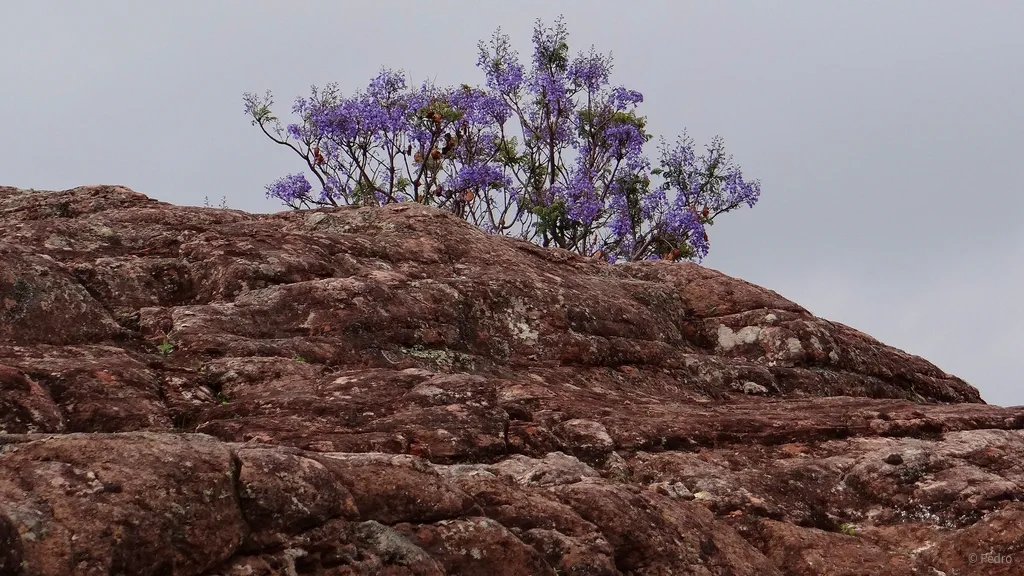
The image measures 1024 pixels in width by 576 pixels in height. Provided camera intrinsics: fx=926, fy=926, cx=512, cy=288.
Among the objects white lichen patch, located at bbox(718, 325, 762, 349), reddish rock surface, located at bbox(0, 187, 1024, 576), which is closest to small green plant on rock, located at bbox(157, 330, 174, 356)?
reddish rock surface, located at bbox(0, 187, 1024, 576)

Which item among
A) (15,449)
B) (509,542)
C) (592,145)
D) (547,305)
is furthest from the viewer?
(592,145)

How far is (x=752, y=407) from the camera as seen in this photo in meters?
13.5

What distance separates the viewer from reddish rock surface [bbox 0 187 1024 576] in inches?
247

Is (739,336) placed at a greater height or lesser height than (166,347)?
greater

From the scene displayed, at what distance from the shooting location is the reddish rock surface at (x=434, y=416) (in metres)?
6.28

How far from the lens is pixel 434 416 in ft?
33.3

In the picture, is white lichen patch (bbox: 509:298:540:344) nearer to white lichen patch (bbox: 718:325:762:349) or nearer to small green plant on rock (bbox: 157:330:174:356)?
white lichen patch (bbox: 718:325:762:349)

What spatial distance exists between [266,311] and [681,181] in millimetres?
→ 26784

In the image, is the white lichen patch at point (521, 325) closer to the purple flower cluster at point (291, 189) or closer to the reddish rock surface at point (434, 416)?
the reddish rock surface at point (434, 416)

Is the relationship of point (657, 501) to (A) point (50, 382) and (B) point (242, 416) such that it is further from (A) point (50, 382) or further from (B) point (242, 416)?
(A) point (50, 382)

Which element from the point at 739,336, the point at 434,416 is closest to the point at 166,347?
the point at 434,416

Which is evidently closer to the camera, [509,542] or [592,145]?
[509,542]

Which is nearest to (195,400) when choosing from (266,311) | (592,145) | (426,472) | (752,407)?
(266,311)

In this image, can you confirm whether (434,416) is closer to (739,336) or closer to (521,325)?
(521,325)
